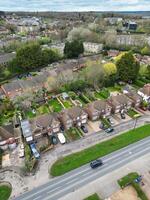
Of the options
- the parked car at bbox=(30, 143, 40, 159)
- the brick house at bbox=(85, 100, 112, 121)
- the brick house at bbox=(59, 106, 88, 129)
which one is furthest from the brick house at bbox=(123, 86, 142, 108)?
the parked car at bbox=(30, 143, 40, 159)

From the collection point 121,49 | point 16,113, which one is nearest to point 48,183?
point 16,113

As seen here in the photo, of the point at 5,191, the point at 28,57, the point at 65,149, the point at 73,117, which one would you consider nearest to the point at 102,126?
the point at 73,117

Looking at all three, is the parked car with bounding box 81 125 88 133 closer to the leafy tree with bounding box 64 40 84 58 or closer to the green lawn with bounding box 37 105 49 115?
the green lawn with bounding box 37 105 49 115

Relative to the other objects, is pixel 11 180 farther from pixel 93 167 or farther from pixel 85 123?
pixel 85 123

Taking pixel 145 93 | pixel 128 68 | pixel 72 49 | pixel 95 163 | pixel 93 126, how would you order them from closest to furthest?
pixel 95 163 < pixel 93 126 < pixel 145 93 < pixel 128 68 < pixel 72 49

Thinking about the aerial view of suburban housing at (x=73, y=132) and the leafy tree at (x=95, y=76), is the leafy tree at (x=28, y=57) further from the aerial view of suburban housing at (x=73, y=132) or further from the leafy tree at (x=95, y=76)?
the leafy tree at (x=95, y=76)

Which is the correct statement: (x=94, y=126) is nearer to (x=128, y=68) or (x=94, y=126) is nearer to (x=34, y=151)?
(x=34, y=151)
